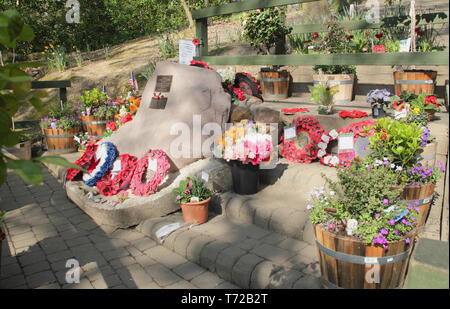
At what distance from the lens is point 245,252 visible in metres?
3.67

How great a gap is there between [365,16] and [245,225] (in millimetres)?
7817

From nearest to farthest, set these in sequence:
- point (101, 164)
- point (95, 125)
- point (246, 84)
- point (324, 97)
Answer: point (101, 164)
point (324, 97)
point (246, 84)
point (95, 125)

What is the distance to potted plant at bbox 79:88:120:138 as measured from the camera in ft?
26.4

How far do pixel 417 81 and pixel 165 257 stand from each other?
4782mm

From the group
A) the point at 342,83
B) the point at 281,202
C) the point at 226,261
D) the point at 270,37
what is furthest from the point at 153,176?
the point at 270,37

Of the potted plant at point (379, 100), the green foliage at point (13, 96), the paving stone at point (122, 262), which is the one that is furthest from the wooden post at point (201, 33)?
the green foliage at point (13, 96)

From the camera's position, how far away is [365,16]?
9.84 meters

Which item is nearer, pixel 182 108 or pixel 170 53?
pixel 182 108

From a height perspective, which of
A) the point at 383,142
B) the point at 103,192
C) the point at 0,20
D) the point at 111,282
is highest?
the point at 0,20

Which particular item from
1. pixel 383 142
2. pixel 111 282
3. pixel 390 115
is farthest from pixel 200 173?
pixel 390 115

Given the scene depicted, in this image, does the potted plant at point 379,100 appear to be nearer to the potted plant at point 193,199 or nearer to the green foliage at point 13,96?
the potted plant at point 193,199

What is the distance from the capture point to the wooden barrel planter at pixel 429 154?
390 centimetres

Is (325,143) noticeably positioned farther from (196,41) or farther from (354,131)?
(196,41)

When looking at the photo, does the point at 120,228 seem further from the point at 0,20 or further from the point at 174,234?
the point at 0,20
